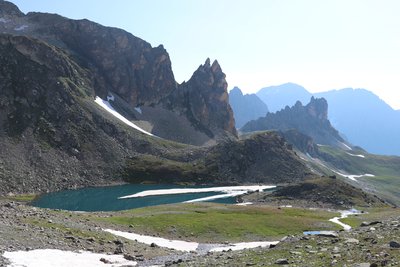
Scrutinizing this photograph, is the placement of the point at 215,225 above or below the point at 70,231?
below

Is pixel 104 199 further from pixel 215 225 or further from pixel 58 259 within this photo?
pixel 58 259

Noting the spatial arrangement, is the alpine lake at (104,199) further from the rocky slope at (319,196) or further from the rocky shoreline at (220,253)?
the rocky shoreline at (220,253)

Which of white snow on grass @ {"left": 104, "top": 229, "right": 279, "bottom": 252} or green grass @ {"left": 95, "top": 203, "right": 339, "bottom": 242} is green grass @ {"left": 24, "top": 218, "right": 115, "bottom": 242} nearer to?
white snow on grass @ {"left": 104, "top": 229, "right": 279, "bottom": 252}

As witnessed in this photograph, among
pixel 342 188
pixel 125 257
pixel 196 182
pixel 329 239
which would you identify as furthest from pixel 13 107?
pixel 329 239

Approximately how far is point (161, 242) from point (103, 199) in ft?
300

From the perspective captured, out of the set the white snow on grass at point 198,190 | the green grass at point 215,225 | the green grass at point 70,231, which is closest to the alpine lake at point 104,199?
the white snow on grass at point 198,190

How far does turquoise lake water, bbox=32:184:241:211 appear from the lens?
125375 millimetres

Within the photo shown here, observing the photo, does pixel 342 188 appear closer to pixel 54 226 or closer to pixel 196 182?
pixel 196 182

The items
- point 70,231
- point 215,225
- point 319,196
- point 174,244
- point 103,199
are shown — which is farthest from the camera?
point 103,199

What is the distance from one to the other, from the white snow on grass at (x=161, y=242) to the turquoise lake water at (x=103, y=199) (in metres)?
68.5

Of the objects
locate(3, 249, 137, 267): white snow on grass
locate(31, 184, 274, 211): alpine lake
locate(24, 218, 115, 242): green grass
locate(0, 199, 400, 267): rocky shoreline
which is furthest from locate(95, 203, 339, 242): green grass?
locate(31, 184, 274, 211): alpine lake

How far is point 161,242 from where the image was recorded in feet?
179

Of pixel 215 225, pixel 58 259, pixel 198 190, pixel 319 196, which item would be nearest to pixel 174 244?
pixel 215 225

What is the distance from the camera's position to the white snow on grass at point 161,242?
52.7 meters
